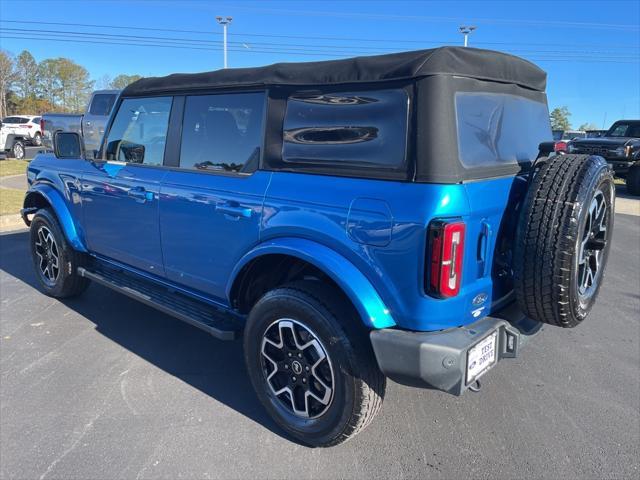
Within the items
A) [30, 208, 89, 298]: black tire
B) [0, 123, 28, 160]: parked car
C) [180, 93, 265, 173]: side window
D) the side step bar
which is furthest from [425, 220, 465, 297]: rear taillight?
[0, 123, 28, 160]: parked car

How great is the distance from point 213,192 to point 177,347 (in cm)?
155

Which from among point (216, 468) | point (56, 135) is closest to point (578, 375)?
point (216, 468)

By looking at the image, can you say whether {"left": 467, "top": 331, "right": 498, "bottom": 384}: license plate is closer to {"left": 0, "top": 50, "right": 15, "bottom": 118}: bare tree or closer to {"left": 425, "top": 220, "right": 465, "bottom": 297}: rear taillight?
{"left": 425, "top": 220, "right": 465, "bottom": 297}: rear taillight

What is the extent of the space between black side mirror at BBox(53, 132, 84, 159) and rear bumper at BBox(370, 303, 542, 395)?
3.47 m

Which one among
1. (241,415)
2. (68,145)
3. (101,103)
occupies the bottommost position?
(241,415)

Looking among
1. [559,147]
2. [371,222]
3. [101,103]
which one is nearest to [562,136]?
[101,103]

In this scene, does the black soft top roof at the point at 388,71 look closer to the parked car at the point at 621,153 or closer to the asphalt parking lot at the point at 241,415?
the asphalt parking lot at the point at 241,415

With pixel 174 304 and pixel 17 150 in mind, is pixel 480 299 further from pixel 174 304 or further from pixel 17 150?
pixel 17 150

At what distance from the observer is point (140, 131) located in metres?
3.94

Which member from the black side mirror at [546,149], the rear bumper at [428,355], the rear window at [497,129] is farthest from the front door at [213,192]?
the black side mirror at [546,149]

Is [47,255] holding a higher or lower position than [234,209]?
lower

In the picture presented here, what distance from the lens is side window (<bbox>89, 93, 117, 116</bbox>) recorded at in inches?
620

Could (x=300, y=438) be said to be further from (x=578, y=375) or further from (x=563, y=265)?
(x=578, y=375)

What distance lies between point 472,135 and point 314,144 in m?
0.83
